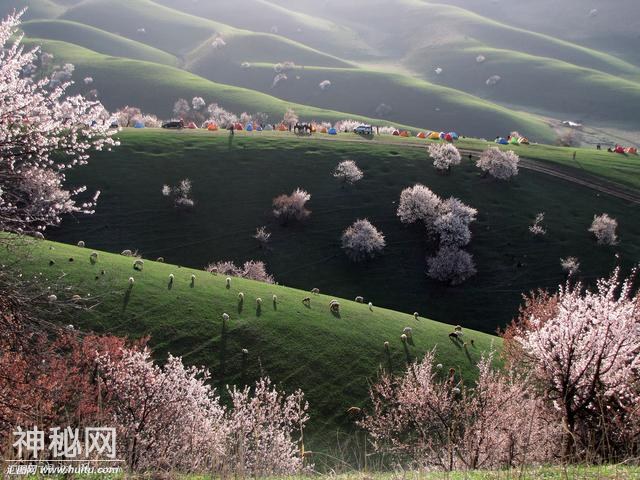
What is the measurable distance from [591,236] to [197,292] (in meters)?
74.4

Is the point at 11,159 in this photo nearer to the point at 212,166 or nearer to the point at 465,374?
the point at 465,374

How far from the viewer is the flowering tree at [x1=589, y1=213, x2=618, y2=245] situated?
3711 inches

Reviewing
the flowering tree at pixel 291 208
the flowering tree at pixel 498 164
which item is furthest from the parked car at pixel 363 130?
the flowering tree at pixel 291 208

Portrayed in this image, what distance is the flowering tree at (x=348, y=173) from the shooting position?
10788 centimetres

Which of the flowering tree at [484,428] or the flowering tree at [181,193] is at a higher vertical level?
the flowering tree at [181,193]

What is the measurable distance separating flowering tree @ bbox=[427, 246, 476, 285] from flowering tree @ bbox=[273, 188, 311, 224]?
24.6 m

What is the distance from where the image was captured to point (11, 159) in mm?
16984

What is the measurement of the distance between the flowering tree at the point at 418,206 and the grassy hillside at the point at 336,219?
2.03 m

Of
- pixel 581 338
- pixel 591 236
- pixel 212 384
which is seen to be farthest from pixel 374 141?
pixel 581 338

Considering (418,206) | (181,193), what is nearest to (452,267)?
(418,206)

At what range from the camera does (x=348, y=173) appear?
354 feet

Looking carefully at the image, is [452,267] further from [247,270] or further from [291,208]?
[247,270]

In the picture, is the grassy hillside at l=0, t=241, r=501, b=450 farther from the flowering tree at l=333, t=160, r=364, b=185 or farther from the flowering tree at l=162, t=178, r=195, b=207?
the flowering tree at l=333, t=160, r=364, b=185

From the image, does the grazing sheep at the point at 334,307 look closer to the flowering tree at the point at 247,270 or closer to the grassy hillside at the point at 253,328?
the grassy hillside at the point at 253,328
